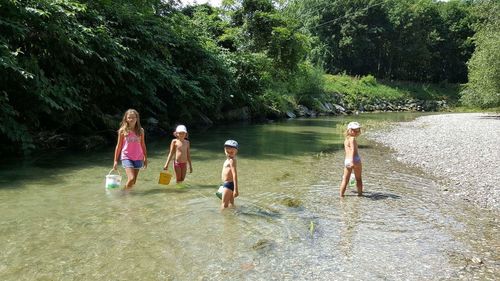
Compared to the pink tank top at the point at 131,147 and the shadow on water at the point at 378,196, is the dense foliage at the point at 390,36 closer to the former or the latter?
the shadow on water at the point at 378,196

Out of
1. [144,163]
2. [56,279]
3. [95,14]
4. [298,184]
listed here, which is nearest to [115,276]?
[56,279]

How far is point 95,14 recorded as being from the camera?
50.9 ft

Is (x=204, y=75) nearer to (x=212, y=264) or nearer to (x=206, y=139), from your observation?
(x=206, y=139)

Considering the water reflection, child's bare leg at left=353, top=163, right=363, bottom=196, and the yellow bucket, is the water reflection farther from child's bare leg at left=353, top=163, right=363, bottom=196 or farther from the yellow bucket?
the yellow bucket

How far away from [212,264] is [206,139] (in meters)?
13.9

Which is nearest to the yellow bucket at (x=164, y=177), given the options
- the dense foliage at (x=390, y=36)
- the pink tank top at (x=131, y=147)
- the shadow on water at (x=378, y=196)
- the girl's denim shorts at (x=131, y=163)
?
the girl's denim shorts at (x=131, y=163)

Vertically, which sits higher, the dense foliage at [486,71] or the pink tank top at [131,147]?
the dense foliage at [486,71]

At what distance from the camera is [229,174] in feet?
24.3

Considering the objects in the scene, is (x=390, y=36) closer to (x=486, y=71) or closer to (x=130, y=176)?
(x=486, y=71)

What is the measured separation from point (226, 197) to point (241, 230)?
45.2 inches

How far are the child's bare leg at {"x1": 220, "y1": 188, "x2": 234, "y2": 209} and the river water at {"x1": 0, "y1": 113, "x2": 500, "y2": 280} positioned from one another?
0.26 m

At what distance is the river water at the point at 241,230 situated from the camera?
5238 mm

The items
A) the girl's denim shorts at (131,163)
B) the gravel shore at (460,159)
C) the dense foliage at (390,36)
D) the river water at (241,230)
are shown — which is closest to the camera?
the river water at (241,230)

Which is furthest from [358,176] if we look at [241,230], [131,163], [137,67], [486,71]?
[486,71]
